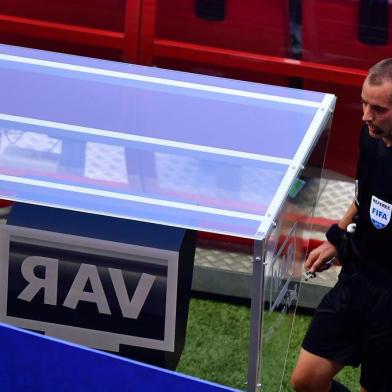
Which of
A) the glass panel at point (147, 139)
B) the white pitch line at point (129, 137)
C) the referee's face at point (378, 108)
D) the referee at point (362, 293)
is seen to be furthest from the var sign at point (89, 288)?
the referee's face at point (378, 108)

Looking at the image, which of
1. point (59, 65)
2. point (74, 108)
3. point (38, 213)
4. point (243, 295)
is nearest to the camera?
point (38, 213)

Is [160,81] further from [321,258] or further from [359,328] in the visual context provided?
[359,328]

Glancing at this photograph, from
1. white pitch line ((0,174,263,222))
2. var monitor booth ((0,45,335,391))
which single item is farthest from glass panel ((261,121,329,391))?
white pitch line ((0,174,263,222))

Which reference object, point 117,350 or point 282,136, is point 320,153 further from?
point 117,350

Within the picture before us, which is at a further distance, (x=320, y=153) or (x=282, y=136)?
(x=320, y=153)

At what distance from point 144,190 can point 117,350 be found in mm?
578

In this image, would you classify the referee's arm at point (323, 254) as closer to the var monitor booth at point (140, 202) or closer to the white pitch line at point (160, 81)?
the var monitor booth at point (140, 202)

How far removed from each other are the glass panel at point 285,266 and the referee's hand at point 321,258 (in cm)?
5

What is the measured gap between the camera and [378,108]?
11.5ft

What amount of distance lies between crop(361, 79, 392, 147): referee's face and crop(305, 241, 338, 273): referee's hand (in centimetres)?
53

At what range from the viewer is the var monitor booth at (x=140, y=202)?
323 centimetres

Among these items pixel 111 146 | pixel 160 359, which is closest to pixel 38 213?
pixel 111 146

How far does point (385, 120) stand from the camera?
11.5 feet

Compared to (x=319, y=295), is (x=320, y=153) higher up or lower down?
higher up
